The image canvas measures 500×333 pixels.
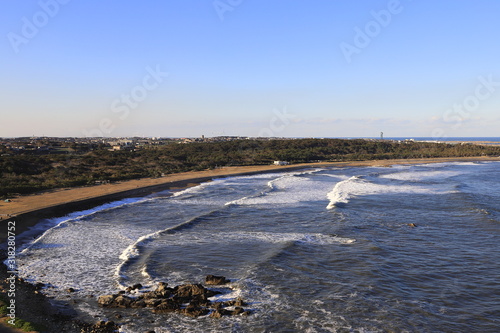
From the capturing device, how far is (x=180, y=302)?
34.1ft

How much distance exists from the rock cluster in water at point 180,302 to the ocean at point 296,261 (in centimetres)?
24

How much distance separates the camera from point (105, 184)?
35.1 m

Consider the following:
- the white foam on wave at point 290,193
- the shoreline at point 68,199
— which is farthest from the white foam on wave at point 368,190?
the shoreline at point 68,199

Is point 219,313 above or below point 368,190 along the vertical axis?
below

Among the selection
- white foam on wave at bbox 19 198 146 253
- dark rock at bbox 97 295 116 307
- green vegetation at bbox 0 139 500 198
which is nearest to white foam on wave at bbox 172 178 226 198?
white foam on wave at bbox 19 198 146 253

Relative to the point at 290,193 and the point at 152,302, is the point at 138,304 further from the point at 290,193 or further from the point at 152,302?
the point at 290,193

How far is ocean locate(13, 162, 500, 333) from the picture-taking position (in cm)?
969

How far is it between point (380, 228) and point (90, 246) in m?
13.9

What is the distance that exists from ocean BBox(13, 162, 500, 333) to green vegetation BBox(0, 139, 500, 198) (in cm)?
1234

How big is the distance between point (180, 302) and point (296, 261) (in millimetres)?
5190

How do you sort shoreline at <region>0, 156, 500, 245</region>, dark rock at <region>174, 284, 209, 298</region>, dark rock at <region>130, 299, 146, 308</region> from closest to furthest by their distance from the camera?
dark rock at <region>130, 299, 146, 308</region> → dark rock at <region>174, 284, 209, 298</region> → shoreline at <region>0, 156, 500, 245</region>

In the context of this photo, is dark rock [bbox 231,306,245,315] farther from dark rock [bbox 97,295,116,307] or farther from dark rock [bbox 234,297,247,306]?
dark rock [bbox 97,295,116,307]

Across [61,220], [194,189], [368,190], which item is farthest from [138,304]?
[368,190]

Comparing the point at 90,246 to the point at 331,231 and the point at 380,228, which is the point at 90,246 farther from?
the point at 380,228
